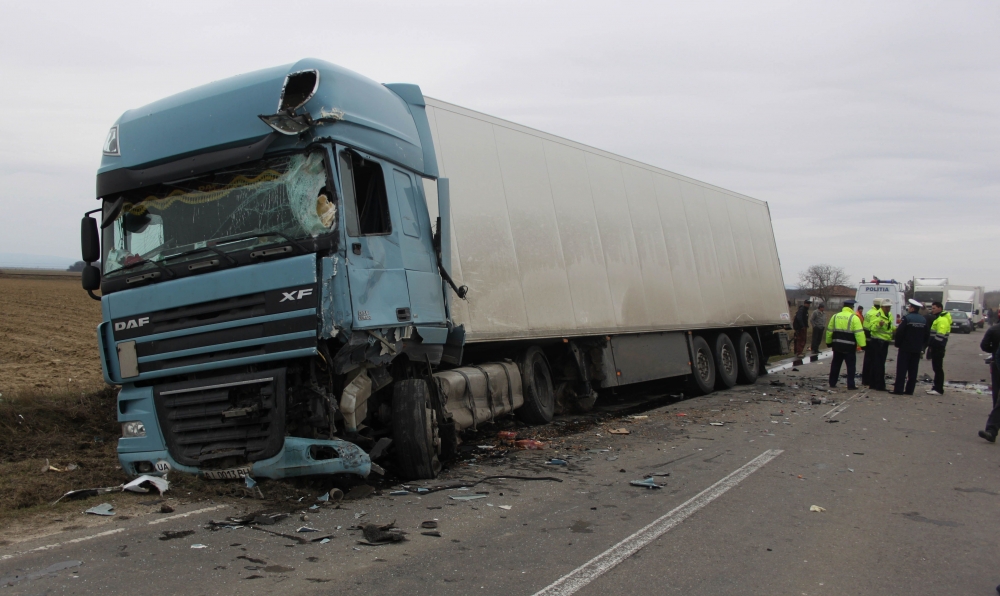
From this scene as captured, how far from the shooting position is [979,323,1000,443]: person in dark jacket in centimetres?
940

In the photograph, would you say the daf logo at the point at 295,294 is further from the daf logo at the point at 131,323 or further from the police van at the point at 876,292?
the police van at the point at 876,292

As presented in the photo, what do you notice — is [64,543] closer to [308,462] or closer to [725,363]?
[308,462]

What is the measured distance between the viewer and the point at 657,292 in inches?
521

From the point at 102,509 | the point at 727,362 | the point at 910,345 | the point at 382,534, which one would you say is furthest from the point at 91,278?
the point at 910,345

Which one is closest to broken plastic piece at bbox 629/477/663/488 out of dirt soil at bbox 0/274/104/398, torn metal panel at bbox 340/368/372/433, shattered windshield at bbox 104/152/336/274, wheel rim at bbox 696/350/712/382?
torn metal panel at bbox 340/368/372/433

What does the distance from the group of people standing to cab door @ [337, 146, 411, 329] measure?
410 inches

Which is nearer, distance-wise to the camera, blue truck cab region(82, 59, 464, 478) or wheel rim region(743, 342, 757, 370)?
blue truck cab region(82, 59, 464, 478)

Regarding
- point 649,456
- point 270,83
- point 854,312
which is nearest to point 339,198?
point 270,83

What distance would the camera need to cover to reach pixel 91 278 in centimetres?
678

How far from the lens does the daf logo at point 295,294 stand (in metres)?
5.86

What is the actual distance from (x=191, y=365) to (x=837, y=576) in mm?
4591

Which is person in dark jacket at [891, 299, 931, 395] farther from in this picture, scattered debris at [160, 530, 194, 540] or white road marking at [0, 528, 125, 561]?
white road marking at [0, 528, 125, 561]

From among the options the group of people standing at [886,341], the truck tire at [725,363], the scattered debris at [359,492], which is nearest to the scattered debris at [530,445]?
the scattered debris at [359,492]

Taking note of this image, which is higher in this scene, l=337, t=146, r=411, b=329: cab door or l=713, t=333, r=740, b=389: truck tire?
l=337, t=146, r=411, b=329: cab door
